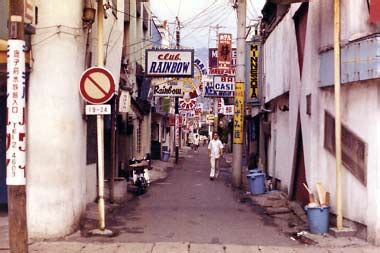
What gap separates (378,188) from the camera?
1045cm

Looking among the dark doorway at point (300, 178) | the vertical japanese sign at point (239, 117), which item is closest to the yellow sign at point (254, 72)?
the vertical japanese sign at point (239, 117)

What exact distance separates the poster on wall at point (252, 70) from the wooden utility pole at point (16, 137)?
17.5 m

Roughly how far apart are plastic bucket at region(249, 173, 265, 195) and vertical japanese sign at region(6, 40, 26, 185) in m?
11.8

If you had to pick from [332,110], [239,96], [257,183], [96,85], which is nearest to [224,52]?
[239,96]

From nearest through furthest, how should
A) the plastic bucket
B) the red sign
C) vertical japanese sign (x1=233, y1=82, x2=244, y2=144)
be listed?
the red sign < the plastic bucket < vertical japanese sign (x1=233, y1=82, x2=244, y2=144)

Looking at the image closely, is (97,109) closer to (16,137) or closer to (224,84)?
(16,137)

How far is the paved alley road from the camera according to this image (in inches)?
470

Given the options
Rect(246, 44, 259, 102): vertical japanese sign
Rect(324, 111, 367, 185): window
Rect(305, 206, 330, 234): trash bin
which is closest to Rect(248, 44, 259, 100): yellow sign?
Rect(246, 44, 259, 102): vertical japanese sign

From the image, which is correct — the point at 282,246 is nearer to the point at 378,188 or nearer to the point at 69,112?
the point at 378,188

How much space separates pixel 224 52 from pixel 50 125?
19.3 meters

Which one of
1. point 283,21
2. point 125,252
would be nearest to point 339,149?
point 125,252

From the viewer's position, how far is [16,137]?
867 cm

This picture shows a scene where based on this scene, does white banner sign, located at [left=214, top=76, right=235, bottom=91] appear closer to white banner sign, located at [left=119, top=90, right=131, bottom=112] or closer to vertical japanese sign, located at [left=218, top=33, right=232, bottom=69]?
vertical japanese sign, located at [left=218, top=33, right=232, bottom=69]

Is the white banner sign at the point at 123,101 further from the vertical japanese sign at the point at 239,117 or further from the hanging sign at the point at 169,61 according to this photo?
the hanging sign at the point at 169,61
